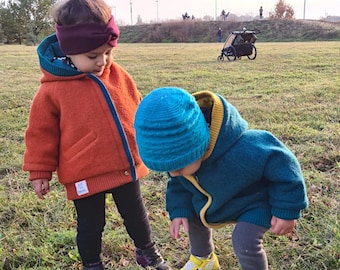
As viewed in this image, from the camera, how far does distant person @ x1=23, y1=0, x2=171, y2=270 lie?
1.81 meters

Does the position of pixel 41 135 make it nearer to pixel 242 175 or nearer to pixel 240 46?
pixel 242 175

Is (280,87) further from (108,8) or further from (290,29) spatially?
(290,29)

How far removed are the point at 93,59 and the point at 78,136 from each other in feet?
1.11

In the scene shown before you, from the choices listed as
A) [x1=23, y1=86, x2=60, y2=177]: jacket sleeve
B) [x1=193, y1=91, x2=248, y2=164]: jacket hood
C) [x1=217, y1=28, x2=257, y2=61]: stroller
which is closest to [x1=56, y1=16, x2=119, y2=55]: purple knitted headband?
[x1=23, y1=86, x2=60, y2=177]: jacket sleeve

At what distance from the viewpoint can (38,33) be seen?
4044 cm

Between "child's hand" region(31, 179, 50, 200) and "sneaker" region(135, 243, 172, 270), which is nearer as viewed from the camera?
→ "child's hand" region(31, 179, 50, 200)

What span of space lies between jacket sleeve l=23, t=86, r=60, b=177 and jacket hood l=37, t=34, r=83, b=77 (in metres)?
0.11

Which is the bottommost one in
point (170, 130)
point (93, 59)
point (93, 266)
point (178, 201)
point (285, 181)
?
point (93, 266)

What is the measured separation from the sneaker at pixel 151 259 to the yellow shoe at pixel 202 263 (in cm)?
13

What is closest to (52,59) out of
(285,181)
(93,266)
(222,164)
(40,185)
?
(40,185)

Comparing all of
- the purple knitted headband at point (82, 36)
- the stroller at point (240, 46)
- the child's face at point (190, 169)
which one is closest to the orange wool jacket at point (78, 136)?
the purple knitted headband at point (82, 36)

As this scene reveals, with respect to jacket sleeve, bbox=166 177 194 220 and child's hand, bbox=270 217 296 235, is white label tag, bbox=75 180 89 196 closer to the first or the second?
jacket sleeve, bbox=166 177 194 220

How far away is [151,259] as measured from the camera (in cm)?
218

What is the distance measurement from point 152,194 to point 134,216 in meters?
0.86
